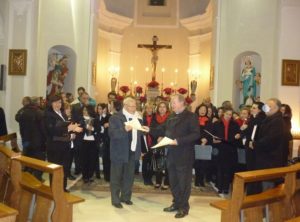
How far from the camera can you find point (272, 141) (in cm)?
582

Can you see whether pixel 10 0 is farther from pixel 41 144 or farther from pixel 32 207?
pixel 32 207

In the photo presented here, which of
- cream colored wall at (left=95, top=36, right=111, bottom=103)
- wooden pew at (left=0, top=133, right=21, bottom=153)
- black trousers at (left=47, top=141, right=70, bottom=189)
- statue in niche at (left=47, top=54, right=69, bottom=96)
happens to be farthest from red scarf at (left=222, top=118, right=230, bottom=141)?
cream colored wall at (left=95, top=36, right=111, bottom=103)

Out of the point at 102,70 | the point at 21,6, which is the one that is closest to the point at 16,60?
the point at 21,6

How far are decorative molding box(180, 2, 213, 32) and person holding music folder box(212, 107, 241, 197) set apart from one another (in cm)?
880

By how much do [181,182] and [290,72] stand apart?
21.5 ft

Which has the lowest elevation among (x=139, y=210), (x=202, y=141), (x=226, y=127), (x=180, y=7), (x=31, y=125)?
(x=139, y=210)

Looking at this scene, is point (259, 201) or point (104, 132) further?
point (104, 132)

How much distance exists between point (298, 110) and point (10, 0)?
787 centimetres

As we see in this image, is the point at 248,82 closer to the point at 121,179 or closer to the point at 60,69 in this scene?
the point at 60,69

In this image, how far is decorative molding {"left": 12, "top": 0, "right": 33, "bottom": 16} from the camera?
37.7 feet

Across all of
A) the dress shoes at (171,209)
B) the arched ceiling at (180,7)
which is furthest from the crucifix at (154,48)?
the dress shoes at (171,209)

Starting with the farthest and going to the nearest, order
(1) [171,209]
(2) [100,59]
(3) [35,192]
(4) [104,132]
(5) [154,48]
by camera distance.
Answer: (5) [154,48] < (2) [100,59] < (4) [104,132] < (1) [171,209] < (3) [35,192]

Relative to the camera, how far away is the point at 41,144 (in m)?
7.93

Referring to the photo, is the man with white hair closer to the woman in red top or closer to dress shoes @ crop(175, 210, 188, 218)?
the woman in red top
